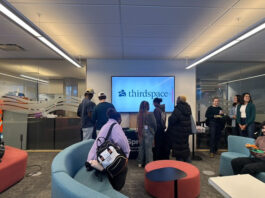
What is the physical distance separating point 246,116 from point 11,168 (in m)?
4.87

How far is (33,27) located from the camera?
6.91 feet

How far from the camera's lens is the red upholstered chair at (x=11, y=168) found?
2.49m

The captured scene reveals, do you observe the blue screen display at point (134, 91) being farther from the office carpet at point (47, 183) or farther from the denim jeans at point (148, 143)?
the office carpet at point (47, 183)

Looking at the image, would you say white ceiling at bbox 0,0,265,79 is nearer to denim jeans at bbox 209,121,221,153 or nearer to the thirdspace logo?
the thirdspace logo

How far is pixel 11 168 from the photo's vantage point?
8.55 ft

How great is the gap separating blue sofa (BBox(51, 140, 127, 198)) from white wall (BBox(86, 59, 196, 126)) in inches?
97.6

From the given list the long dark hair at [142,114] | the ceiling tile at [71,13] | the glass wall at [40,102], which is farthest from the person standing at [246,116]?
the glass wall at [40,102]

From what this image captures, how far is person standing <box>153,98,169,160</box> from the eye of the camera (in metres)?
3.57

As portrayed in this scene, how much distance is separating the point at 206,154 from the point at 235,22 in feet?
11.0

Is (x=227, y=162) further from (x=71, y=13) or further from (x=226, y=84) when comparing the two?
(x=71, y=13)

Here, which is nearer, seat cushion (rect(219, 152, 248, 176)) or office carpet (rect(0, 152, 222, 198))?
office carpet (rect(0, 152, 222, 198))

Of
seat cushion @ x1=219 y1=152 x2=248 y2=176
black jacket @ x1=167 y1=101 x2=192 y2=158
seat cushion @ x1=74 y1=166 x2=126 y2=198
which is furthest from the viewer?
black jacket @ x1=167 y1=101 x2=192 y2=158

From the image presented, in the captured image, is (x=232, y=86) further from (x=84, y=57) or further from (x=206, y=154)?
(x=84, y=57)

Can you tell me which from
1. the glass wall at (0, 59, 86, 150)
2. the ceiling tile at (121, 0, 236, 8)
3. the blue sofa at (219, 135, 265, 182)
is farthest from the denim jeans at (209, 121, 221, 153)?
the glass wall at (0, 59, 86, 150)
